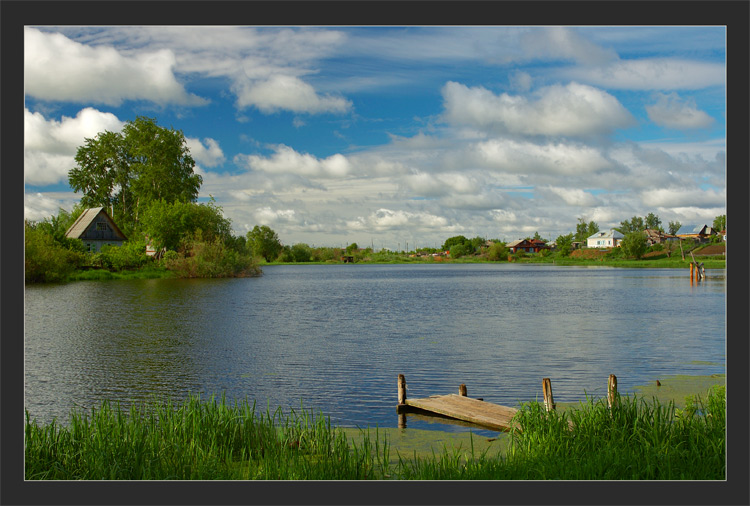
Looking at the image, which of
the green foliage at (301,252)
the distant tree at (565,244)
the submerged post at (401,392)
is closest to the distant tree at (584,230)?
the distant tree at (565,244)

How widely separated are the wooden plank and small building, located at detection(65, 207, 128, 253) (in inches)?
2501

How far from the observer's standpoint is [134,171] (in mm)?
72125

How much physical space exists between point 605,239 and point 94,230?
10488cm

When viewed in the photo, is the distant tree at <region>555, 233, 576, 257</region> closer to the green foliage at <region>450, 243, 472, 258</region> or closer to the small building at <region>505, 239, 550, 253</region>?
the small building at <region>505, 239, 550, 253</region>

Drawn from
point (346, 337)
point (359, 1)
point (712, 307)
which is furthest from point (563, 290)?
point (359, 1)

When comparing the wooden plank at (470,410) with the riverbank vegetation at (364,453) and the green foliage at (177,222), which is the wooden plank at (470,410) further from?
the green foliage at (177,222)

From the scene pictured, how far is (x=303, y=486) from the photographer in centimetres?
493

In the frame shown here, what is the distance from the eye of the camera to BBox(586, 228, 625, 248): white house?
134 m

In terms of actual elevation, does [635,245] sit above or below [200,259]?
above

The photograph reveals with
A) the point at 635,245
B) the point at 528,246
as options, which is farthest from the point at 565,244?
the point at 635,245

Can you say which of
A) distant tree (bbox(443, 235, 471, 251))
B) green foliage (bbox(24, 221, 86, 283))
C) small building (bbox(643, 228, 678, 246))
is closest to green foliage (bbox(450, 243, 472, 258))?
distant tree (bbox(443, 235, 471, 251))

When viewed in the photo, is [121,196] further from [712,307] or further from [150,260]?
[712,307]

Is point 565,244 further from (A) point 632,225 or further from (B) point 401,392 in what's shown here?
(B) point 401,392

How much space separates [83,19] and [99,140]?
71.5m
